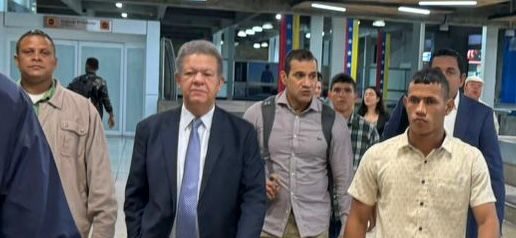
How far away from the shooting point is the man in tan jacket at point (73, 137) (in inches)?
94.0

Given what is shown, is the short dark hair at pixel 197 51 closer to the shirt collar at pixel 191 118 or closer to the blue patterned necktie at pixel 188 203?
the shirt collar at pixel 191 118

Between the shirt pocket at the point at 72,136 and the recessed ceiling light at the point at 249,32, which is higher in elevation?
the recessed ceiling light at the point at 249,32

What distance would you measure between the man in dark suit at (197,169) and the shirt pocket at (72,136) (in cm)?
34

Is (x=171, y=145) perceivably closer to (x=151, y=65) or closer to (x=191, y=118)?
(x=191, y=118)

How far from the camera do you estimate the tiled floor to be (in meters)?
5.62

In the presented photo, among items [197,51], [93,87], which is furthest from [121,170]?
[197,51]

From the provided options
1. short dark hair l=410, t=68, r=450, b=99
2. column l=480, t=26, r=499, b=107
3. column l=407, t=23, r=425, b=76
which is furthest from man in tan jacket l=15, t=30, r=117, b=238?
column l=407, t=23, r=425, b=76

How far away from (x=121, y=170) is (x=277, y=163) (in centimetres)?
648

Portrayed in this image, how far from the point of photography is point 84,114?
246cm

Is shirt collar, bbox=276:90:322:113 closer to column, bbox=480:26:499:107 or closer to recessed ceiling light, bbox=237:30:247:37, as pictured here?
column, bbox=480:26:499:107

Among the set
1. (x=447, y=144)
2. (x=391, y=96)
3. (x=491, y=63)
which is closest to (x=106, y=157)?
(x=447, y=144)

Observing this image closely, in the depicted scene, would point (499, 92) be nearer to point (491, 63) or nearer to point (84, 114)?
point (491, 63)

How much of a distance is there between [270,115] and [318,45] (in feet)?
42.2

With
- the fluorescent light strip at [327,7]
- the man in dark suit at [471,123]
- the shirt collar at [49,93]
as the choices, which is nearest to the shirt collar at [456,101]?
the man in dark suit at [471,123]
